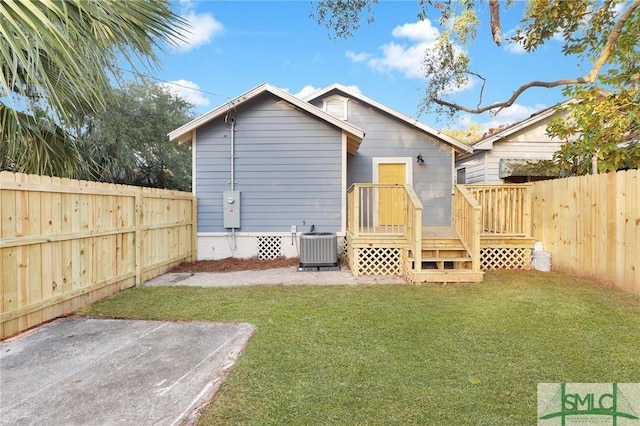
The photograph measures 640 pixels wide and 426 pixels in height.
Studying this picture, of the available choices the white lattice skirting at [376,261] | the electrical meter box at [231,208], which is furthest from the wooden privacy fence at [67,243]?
the white lattice skirting at [376,261]

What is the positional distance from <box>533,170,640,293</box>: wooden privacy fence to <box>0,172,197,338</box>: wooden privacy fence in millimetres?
7675

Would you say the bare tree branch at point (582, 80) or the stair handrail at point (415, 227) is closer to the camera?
the stair handrail at point (415, 227)

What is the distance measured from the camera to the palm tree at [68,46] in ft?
6.91

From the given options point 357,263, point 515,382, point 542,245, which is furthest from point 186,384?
point 542,245

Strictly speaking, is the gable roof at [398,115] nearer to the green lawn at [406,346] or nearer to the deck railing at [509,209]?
the deck railing at [509,209]

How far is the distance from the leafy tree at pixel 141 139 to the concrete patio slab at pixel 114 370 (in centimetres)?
913

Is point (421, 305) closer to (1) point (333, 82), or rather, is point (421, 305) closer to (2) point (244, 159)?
(2) point (244, 159)

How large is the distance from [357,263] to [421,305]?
2240 millimetres

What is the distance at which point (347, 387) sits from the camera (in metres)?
2.42

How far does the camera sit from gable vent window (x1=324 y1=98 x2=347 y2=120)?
1016 centimetres

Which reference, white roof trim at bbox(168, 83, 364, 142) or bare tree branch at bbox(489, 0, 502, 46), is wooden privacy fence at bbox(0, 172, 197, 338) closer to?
white roof trim at bbox(168, 83, 364, 142)

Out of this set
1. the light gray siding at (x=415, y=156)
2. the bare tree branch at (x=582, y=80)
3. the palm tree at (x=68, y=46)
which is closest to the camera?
the palm tree at (x=68, y=46)

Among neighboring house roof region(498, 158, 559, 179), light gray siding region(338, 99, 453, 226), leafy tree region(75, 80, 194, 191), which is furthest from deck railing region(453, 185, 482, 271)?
leafy tree region(75, 80, 194, 191)

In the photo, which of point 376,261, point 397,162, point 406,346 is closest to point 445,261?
point 376,261
